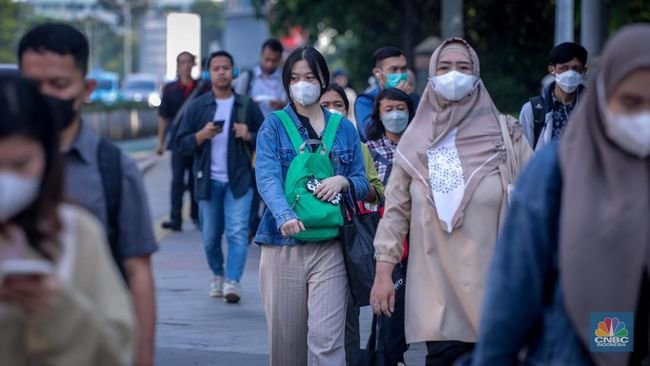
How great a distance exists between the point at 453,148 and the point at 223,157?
198 inches

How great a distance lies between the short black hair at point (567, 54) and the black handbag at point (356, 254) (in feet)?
8.06

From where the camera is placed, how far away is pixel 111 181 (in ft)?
12.6

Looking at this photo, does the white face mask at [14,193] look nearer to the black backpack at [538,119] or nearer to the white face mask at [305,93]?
the white face mask at [305,93]

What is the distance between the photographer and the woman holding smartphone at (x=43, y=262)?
2.73 meters

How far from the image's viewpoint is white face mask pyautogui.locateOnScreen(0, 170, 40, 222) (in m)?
2.74

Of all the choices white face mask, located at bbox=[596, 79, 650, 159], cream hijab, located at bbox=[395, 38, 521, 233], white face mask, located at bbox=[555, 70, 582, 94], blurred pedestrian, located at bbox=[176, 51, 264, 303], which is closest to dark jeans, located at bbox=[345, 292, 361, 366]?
cream hijab, located at bbox=[395, 38, 521, 233]

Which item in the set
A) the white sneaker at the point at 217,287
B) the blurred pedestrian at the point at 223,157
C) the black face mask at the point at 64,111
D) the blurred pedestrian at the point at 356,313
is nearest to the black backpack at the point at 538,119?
the blurred pedestrian at the point at 356,313

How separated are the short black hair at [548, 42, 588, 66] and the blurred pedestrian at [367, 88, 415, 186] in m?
0.96

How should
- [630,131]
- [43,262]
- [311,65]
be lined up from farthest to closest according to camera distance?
1. [311,65]
2. [630,131]
3. [43,262]

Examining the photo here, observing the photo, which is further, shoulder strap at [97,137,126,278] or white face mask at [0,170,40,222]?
shoulder strap at [97,137,126,278]

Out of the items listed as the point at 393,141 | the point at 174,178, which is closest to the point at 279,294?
the point at 393,141

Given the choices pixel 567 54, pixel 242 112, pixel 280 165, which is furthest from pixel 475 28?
pixel 280 165

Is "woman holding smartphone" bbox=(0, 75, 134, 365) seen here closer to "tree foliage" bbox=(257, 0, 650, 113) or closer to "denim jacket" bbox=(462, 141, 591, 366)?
"denim jacket" bbox=(462, 141, 591, 366)

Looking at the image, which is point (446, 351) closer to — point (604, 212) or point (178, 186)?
point (604, 212)
